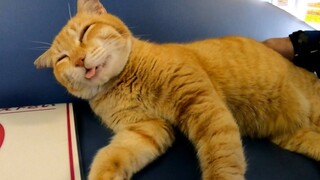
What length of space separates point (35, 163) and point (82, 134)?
0.19m

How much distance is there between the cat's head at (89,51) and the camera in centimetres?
88

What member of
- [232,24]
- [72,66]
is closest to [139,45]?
[72,66]

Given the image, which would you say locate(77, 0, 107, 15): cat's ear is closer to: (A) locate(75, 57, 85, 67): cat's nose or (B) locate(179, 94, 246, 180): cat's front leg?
(A) locate(75, 57, 85, 67): cat's nose

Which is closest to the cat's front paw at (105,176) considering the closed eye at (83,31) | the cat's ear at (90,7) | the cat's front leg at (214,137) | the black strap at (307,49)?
the cat's front leg at (214,137)

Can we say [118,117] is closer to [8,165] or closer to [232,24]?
[8,165]

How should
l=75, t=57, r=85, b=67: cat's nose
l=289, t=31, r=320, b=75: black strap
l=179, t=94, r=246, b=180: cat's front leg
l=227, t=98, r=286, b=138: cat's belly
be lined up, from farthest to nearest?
l=289, t=31, r=320, b=75: black strap
l=227, t=98, r=286, b=138: cat's belly
l=75, t=57, r=85, b=67: cat's nose
l=179, t=94, r=246, b=180: cat's front leg

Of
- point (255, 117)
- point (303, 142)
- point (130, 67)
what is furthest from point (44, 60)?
point (303, 142)

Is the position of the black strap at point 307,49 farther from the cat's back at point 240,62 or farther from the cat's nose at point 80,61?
the cat's nose at point 80,61

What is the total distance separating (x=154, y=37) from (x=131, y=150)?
2.04ft

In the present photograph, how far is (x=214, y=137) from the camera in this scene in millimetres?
786

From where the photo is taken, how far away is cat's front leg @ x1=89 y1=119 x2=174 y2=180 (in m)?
0.78

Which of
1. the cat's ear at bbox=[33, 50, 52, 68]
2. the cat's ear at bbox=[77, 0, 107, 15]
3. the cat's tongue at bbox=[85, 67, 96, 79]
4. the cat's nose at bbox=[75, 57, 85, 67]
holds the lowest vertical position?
the cat's ear at bbox=[33, 50, 52, 68]

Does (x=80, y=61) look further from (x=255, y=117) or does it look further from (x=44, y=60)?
(x=255, y=117)

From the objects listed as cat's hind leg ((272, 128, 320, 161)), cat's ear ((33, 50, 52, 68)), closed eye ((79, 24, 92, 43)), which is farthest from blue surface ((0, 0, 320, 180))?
closed eye ((79, 24, 92, 43))
